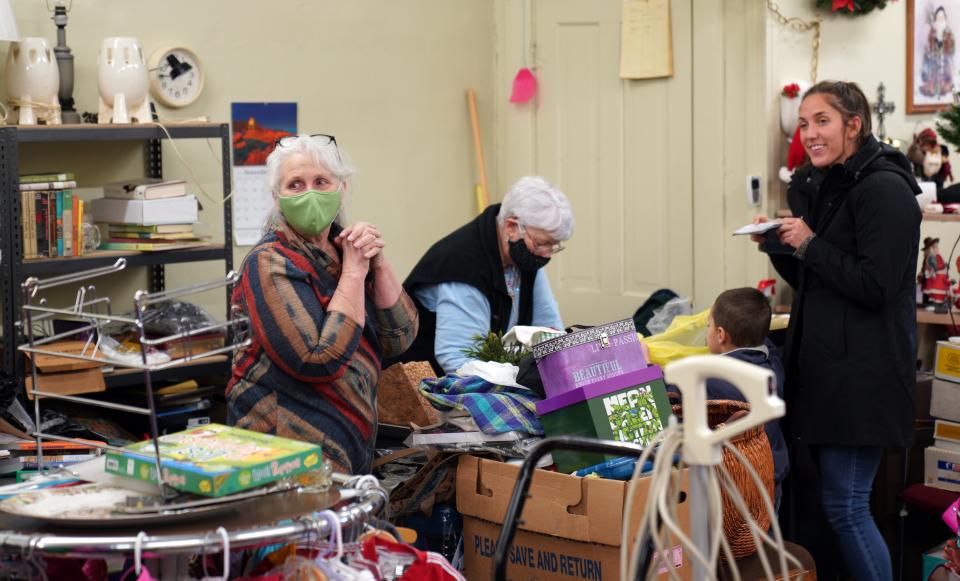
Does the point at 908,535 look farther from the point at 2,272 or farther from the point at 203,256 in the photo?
the point at 2,272

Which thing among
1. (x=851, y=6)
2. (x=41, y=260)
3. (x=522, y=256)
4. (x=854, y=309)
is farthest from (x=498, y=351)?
(x=851, y=6)

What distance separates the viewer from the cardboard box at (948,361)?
3.43 m

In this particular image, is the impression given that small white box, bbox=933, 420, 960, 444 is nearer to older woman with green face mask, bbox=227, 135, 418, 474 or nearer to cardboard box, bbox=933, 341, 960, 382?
cardboard box, bbox=933, 341, 960, 382

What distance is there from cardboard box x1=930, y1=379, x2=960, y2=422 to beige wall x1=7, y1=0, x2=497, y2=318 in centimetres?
224

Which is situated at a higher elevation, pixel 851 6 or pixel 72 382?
pixel 851 6

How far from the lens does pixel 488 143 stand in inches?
201

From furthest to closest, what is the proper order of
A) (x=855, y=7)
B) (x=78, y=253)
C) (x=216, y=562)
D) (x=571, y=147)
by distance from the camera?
1. (x=571, y=147)
2. (x=855, y=7)
3. (x=78, y=253)
4. (x=216, y=562)

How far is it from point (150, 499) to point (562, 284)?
3345mm

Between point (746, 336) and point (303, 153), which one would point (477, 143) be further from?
point (303, 153)

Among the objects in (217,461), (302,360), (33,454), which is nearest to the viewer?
(217,461)

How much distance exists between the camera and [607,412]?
8.13 ft

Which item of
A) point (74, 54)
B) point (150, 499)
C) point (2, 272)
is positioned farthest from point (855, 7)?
point (150, 499)

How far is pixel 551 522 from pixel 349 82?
2.65m

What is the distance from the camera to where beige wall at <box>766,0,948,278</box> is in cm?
406
